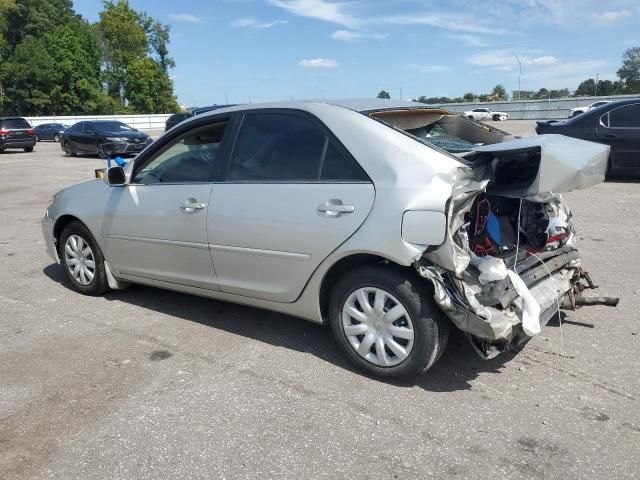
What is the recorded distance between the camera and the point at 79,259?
520cm

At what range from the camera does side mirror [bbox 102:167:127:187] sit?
4574 mm

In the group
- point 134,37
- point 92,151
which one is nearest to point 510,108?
point 92,151

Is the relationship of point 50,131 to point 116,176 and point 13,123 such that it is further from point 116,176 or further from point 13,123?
point 116,176

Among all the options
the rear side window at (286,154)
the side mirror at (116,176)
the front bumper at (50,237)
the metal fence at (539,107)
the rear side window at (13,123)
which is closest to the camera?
the rear side window at (286,154)

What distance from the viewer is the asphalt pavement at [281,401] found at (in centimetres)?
272

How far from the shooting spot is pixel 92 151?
70.3 ft

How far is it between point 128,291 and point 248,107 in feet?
7.58

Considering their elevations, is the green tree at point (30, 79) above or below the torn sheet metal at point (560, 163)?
above

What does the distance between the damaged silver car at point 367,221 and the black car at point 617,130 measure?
7.24 meters

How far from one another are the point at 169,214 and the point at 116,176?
698 mm

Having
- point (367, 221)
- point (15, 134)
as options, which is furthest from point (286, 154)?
point (15, 134)

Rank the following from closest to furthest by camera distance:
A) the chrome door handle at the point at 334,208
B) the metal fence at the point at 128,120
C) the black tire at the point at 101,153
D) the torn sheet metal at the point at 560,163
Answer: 1. the torn sheet metal at the point at 560,163
2. the chrome door handle at the point at 334,208
3. the black tire at the point at 101,153
4. the metal fence at the point at 128,120

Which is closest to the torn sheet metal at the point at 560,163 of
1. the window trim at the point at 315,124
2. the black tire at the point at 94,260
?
the window trim at the point at 315,124

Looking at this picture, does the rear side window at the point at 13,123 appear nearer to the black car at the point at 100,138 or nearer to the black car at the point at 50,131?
the black car at the point at 100,138
